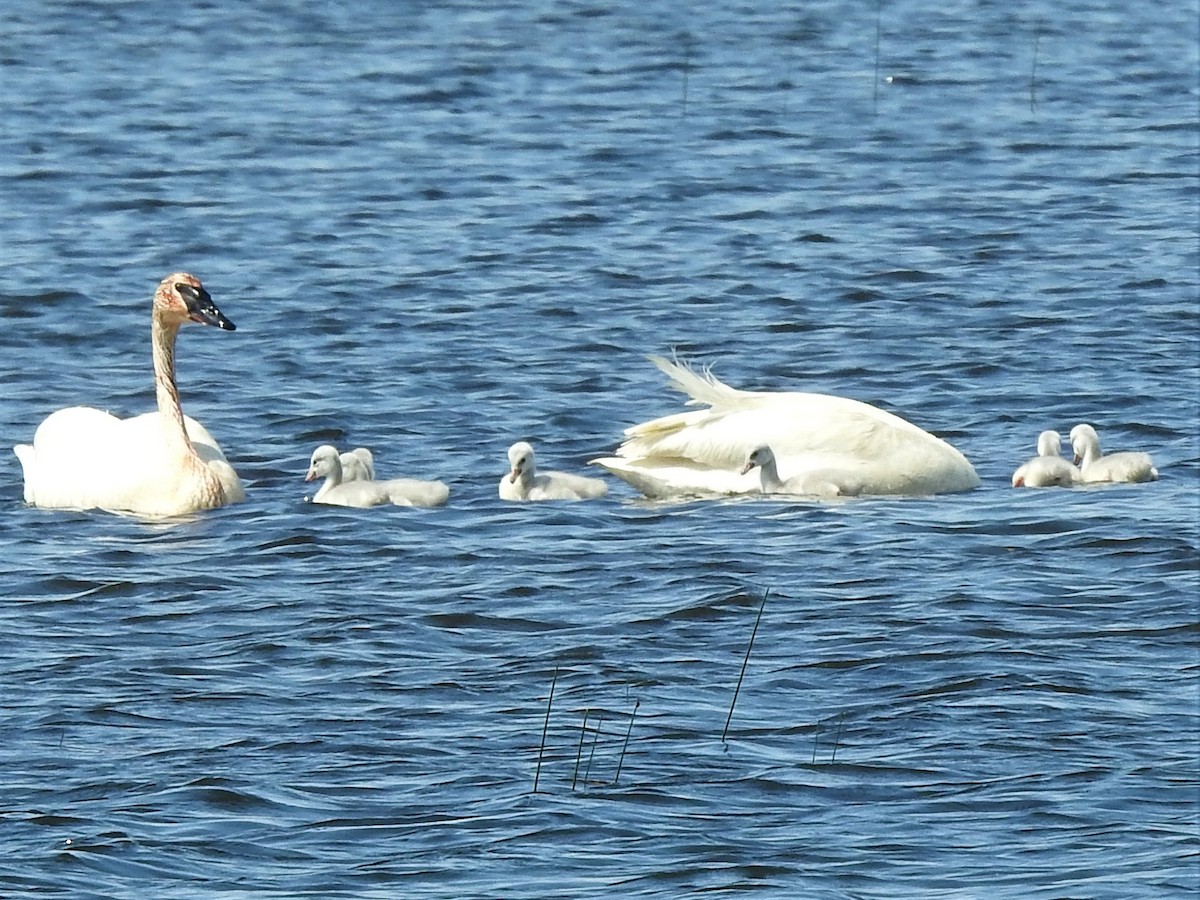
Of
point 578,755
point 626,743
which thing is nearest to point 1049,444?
point 626,743

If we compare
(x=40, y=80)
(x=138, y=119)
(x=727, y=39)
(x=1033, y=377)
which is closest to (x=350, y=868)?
(x=1033, y=377)

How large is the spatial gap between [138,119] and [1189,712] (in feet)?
49.5

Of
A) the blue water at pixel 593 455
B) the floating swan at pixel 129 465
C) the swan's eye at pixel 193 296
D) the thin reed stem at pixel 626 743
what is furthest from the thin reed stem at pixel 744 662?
the swan's eye at pixel 193 296

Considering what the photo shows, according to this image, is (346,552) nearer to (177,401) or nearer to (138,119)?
(177,401)

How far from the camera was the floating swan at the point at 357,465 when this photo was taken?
12.2m

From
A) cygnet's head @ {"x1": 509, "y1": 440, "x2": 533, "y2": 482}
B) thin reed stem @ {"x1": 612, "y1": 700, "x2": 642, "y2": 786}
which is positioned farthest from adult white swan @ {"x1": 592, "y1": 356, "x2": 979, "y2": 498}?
thin reed stem @ {"x1": 612, "y1": 700, "x2": 642, "y2": 786}

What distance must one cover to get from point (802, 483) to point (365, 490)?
5.97ft

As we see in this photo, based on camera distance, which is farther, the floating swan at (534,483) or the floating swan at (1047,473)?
the floating swan at (1047,473)

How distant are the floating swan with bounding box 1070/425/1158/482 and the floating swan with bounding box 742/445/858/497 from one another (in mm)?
993

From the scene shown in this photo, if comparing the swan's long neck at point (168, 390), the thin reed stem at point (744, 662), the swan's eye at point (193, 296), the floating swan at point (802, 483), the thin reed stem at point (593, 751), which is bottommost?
the thin reed stem at point (593, 751)

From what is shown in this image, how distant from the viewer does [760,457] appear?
12.0 metres

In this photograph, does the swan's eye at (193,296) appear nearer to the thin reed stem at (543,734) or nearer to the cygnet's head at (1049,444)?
the cygnet's head at (1049,444)

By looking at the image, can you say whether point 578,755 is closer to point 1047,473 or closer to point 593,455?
point 1047,473

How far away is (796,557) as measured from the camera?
11.1m
